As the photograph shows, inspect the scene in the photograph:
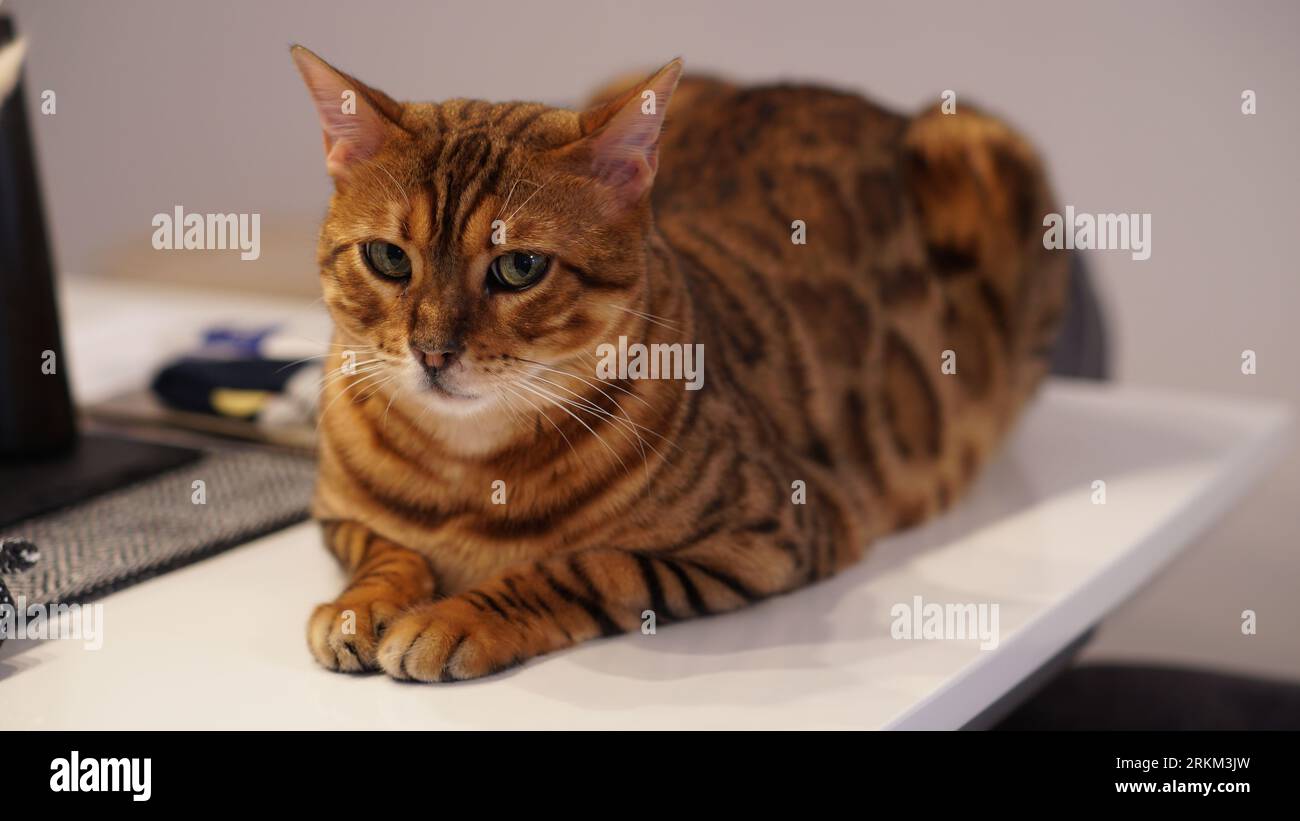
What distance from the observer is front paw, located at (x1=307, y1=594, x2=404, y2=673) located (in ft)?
3.10

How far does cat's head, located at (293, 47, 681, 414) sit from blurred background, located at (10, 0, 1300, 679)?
0.94 metres

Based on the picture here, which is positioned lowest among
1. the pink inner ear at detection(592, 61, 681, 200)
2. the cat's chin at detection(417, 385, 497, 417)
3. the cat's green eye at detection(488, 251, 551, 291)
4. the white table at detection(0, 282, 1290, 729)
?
the white table at detection(0, 282, 1290, 729)

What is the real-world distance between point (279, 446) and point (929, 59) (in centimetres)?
142

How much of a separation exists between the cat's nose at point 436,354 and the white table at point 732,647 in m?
0.24

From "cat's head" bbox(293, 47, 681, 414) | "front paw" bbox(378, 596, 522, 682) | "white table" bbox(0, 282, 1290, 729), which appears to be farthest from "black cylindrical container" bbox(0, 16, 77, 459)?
"front paw" bbox(378, 596, 522, 682)

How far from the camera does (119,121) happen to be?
9.21 feet

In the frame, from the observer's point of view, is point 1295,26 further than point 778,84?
Yes

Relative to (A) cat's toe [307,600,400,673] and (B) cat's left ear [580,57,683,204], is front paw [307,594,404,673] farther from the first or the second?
(B) cat's left ear [580,57,683,204]

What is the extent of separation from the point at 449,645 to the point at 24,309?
0.70 metres

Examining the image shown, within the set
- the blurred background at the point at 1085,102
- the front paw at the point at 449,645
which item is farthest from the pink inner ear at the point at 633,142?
the blurred background at the point at 1085,102

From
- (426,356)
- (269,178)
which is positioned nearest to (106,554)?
(426,356)

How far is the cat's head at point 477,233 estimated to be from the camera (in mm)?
940

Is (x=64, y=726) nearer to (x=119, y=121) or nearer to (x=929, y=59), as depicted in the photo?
(x=929, y=59)
